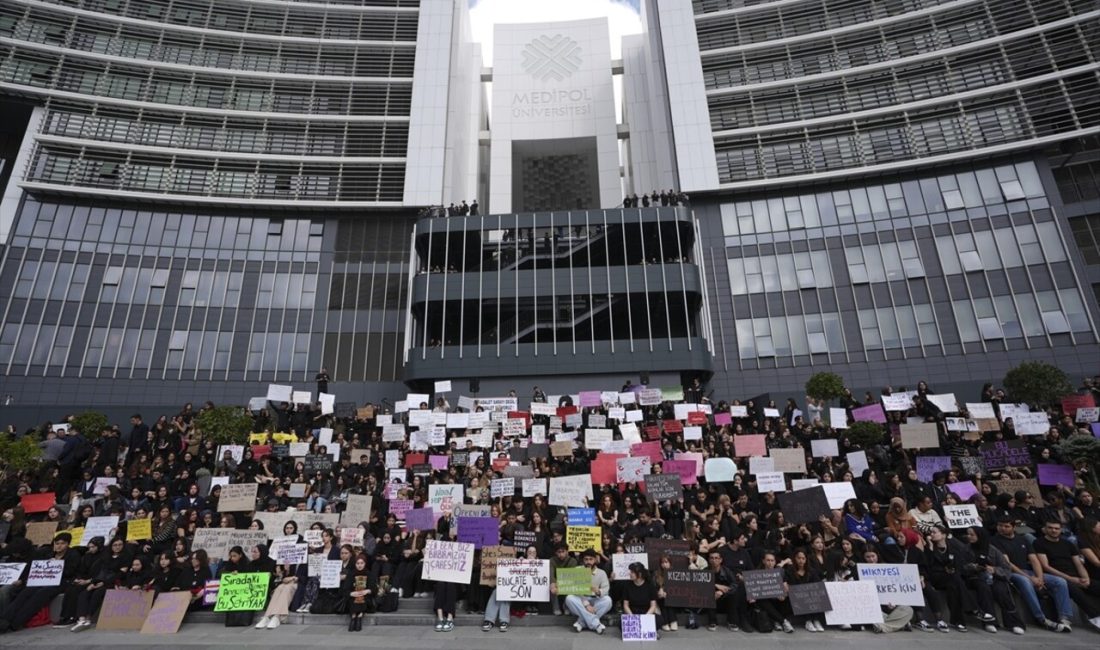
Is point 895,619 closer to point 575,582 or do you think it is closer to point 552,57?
point 575,582

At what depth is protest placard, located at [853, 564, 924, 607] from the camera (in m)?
9.53

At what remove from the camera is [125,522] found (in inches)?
524

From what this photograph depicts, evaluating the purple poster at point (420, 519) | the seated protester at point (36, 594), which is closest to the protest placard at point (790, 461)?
the purple poster at point (420, 519)

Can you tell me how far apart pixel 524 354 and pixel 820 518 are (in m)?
23.6

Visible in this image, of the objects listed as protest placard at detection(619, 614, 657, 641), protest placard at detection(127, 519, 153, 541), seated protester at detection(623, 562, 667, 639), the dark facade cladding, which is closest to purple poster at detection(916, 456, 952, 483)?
seated protester at detection(623, 562, 667, 639)

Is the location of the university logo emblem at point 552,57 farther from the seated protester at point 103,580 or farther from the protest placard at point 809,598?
the protest placard at point 809,598

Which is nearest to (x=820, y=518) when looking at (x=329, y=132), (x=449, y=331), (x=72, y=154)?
(x=449, y=331)

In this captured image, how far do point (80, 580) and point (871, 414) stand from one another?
21.2 meters

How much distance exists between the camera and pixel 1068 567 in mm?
9547

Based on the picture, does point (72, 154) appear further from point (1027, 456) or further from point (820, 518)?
point (1027, 456)

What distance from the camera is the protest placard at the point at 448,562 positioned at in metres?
10.6

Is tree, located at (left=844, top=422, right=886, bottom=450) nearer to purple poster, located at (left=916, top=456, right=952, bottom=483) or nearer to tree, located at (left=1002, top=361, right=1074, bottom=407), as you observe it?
purple poster, located at (left=916, top=456, right=952, bottom=483)

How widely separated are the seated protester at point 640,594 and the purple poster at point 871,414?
456 inches

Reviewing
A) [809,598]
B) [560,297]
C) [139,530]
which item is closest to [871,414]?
[809,598]
